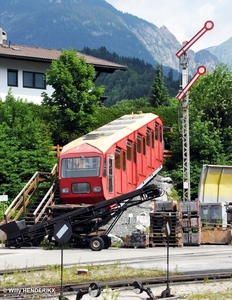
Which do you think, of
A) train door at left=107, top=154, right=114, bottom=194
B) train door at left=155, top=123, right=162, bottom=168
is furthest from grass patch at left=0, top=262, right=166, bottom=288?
train door at left=155, top=123, right=162, bottom=168

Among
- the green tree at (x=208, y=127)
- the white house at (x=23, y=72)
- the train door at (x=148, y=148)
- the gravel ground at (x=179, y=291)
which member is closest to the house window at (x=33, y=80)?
the white house at (x=23, y=72)

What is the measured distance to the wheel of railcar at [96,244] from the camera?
88.5 ft

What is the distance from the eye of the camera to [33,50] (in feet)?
188

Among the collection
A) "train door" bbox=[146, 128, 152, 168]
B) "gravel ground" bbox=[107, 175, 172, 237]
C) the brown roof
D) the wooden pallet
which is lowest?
the wooden pallet

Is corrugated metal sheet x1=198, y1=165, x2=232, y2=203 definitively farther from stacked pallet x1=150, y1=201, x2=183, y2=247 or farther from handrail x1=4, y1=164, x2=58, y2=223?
stacked pallet x1=150, y1=201, x2=183, y2=247

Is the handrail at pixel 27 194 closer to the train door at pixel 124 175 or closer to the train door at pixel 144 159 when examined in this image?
the train door at pixel 124 175

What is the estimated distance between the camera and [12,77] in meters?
52.1

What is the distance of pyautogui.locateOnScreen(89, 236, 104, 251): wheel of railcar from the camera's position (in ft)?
88.5

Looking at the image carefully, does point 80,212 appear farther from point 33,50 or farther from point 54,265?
point 33,50

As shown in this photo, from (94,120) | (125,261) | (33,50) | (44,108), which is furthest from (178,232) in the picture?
(33,50)

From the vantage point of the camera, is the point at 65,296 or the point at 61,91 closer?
the point at 65,296

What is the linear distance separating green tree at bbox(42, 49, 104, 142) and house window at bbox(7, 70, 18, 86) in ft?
33.2

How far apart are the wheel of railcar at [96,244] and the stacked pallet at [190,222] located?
164 inches

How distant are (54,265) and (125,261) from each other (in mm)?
2706
